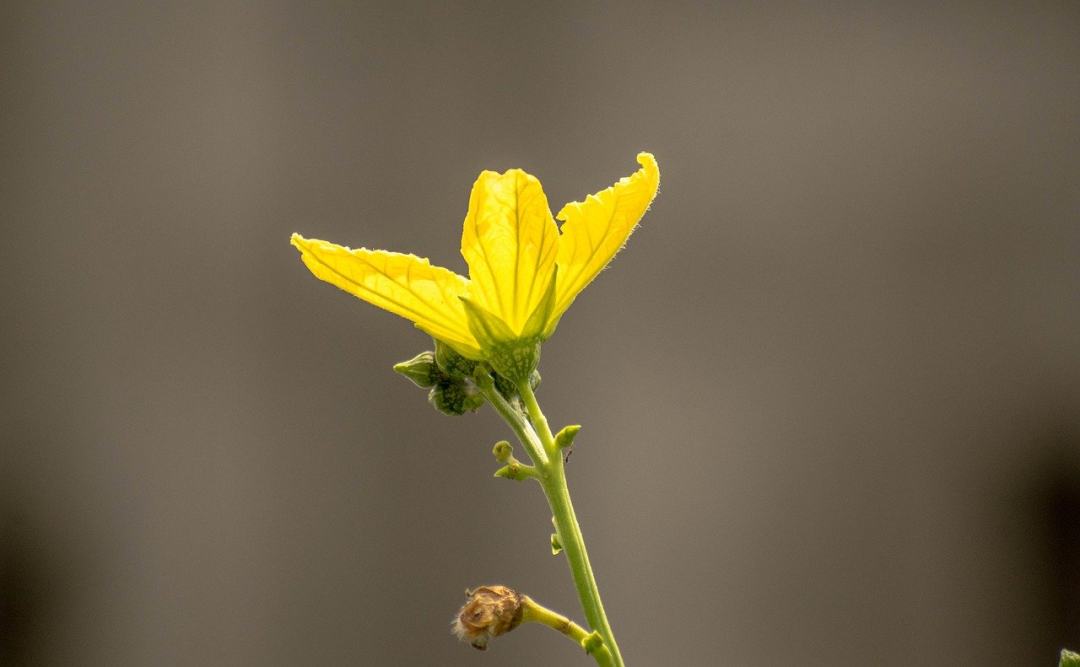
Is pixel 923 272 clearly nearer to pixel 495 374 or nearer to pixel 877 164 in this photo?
pixel 877 164

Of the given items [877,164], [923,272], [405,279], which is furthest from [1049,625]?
[405,279]

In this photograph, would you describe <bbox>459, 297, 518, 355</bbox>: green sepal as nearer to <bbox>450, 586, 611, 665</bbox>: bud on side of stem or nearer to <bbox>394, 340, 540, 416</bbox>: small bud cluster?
<bbox>394, 340, 540, 416</bbox>: small bud cluster

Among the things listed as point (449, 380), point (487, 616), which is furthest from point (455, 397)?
point (487, 616)

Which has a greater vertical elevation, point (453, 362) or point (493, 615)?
point (453, 362)

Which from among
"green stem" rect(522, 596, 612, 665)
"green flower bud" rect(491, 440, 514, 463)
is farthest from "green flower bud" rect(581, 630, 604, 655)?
"green flower bud" rect(491, 440, 514, 463)

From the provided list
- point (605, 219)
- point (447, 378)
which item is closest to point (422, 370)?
point (447, 378)

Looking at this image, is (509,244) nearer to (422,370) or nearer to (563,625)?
(422,370)

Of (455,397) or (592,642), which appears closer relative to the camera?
(592,642)
